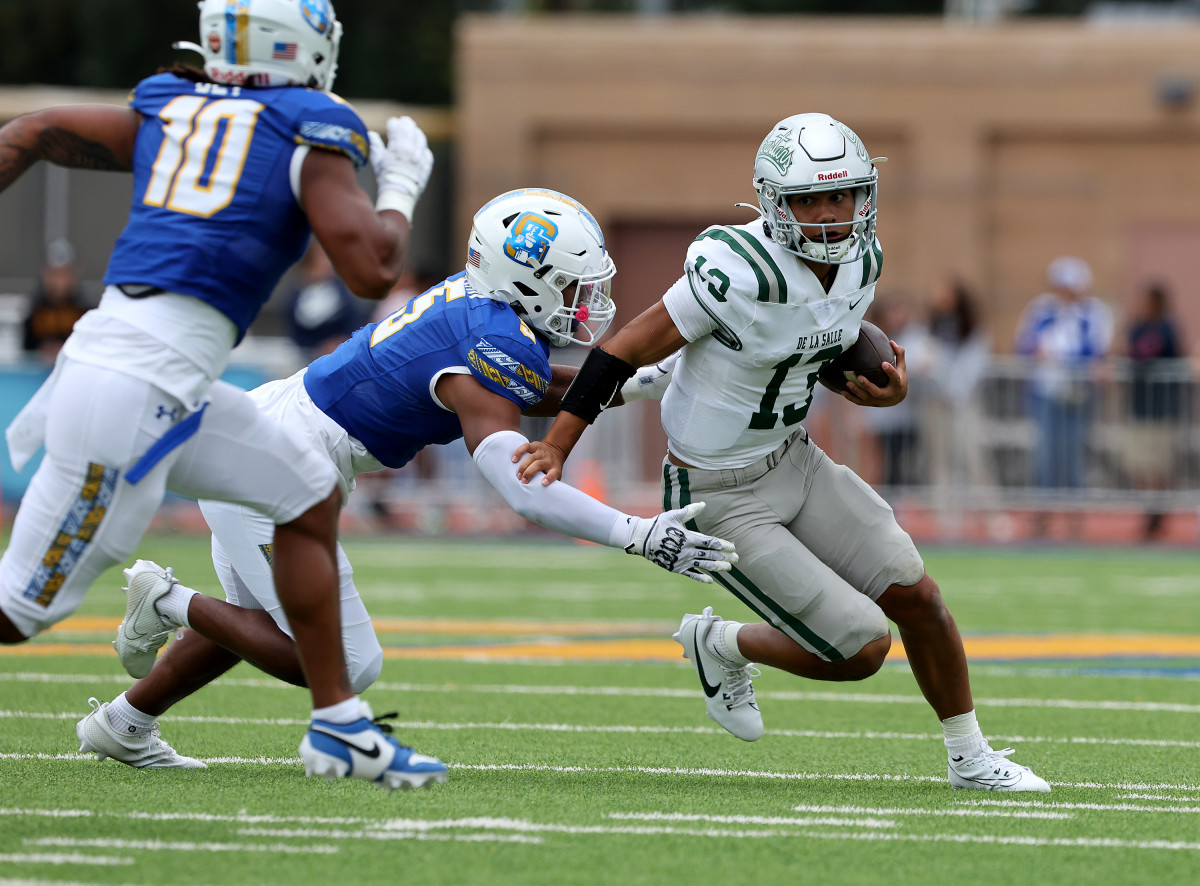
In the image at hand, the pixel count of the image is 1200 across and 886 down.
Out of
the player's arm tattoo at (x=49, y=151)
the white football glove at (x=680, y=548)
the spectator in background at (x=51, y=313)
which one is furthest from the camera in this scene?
the spectator in background at (x=51, y=313)

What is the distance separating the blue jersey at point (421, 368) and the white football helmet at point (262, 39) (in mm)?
903

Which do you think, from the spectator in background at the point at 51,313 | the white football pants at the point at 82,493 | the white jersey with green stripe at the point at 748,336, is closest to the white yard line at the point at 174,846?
the white football pants at the point at 82,493

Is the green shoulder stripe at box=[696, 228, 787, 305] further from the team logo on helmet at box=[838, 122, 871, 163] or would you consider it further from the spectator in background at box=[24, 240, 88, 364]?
the spectator in background at box=[24, 240, 88, 364]

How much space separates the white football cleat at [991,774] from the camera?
4.65m

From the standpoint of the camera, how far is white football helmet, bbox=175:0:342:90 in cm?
395

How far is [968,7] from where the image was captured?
22.6 metres

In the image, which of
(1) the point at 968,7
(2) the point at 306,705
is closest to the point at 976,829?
(2) the point at 306,705

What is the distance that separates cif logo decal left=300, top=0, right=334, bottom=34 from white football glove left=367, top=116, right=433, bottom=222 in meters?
0.27

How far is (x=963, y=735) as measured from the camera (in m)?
4.75

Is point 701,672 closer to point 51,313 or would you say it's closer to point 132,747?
point 132,747

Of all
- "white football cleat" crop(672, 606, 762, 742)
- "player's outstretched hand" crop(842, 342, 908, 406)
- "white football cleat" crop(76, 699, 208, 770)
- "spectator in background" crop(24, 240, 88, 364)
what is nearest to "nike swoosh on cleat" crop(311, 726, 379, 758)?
"white football cleat" crop(76, 699, 208, 770)

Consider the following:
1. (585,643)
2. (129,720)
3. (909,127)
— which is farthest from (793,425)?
(909,127)

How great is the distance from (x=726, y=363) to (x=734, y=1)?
2528cm

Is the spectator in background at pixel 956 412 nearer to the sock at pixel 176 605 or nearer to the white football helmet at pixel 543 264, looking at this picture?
the white football helmet at pixel 543 264
